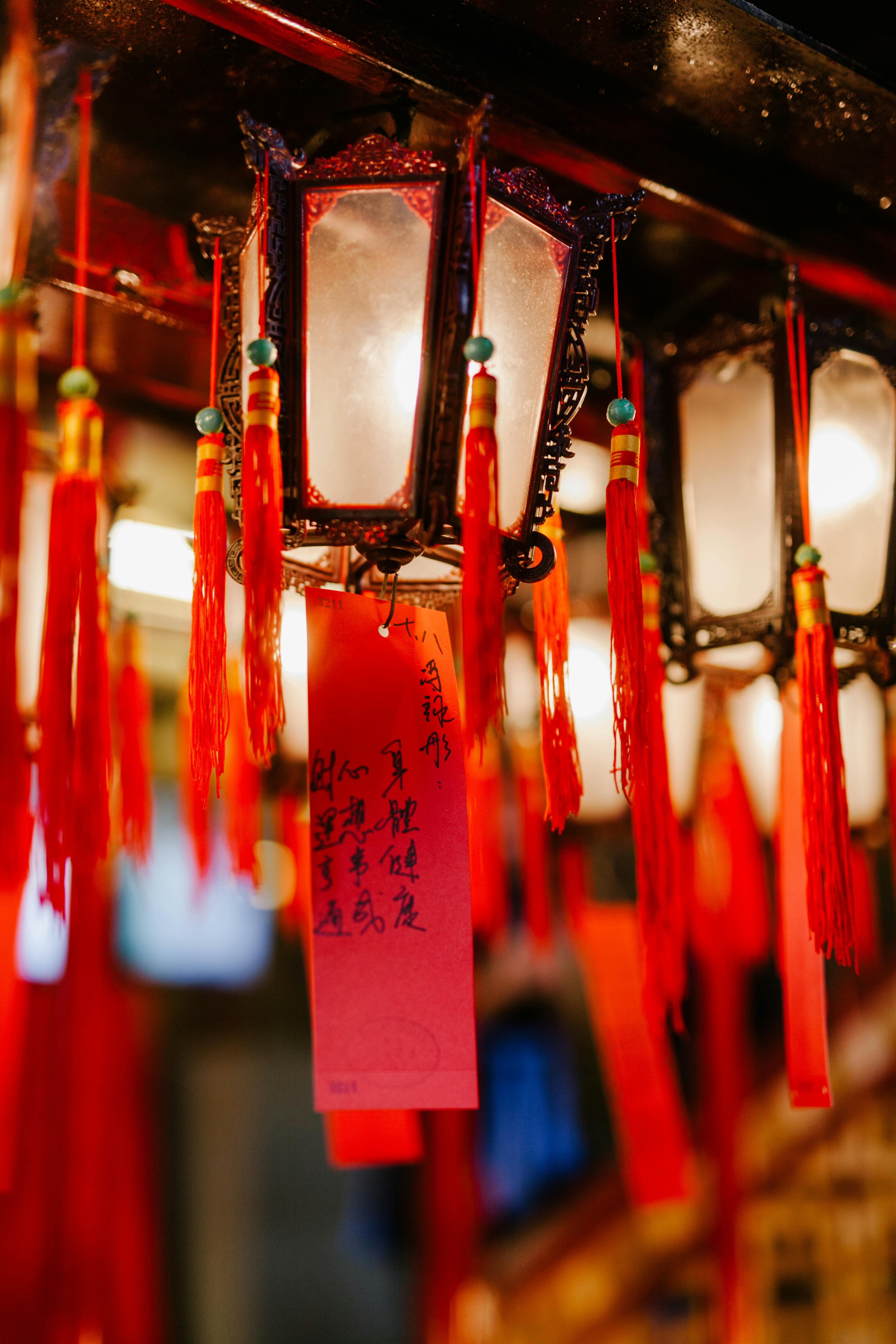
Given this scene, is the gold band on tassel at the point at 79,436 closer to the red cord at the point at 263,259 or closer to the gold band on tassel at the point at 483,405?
the red cord at the point at 263,259

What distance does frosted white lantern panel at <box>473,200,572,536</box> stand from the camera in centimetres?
119

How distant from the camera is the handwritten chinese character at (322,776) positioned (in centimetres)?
118

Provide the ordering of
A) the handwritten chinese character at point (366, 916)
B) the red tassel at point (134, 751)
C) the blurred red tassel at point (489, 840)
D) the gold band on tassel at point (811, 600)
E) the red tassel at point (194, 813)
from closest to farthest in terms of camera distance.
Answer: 1. the handwritten chinese character at point (366, 916)
2. the gold band on tassel at point (811, 600)
3. the red tassel at point (134, 751)
4. the red tassel at point (194, 813)
5. the blurred red tassel at point (489, 840)

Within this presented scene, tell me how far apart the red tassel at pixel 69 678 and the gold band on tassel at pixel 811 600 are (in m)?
0.81

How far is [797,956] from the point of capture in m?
1.44

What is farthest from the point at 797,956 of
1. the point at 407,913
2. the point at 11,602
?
the point at 11,602

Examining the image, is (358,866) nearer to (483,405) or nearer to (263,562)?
(263,562)

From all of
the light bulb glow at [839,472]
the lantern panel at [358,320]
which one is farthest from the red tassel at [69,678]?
the light bulb glow at [839,472]

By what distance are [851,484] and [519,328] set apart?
1.92 ft

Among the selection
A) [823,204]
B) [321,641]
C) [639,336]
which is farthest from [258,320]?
[823,204]

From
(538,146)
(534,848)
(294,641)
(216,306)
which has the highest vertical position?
(538,146)

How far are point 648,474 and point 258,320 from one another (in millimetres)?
691

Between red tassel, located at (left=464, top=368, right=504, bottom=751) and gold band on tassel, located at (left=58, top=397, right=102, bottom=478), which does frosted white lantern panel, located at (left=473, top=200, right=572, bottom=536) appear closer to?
red tassel, located at (left=464, top=368, right=504, bottom=751)

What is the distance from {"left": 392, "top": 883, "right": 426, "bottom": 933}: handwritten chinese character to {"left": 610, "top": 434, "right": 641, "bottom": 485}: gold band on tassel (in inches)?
19.1
